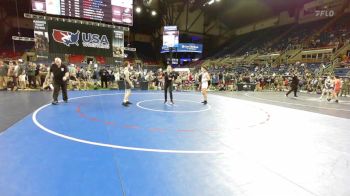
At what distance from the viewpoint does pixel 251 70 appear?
29.6m

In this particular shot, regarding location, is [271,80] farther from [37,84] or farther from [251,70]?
[37,84]

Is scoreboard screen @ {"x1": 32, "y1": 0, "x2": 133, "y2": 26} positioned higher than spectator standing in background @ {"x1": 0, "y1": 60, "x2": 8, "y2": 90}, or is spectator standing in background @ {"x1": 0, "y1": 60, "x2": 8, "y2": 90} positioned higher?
scoreboard screen @ {"x1": 32, "y1": 0, "x2": 133, "y2": 26}

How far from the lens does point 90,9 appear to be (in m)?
17.4

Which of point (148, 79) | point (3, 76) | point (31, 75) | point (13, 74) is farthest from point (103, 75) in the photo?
point (3, 76)

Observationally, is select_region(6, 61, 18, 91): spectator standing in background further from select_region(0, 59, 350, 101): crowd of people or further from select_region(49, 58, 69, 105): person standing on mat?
select_region(49, 58, 69, 105): person standing on mat

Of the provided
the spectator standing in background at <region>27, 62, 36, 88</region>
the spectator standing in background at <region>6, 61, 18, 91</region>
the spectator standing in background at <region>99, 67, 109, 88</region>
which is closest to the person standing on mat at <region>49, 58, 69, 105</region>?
the spectator standing in background at <region>6, 61, 18, 91</region>

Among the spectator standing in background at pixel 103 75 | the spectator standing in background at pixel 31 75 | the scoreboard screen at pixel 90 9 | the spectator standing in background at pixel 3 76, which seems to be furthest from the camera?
the spectator standing in background at pixel 103 75

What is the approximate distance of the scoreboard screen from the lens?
16.2 meters

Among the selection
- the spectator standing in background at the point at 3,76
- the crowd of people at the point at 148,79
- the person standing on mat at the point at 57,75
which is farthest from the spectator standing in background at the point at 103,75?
the person standing on mat at the point at 57,75

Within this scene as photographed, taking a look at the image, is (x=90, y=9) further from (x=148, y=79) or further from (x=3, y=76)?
(x=3, y=76)

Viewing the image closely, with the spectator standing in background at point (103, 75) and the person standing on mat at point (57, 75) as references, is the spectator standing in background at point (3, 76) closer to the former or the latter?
the spectator standing in background at point (103, 75)

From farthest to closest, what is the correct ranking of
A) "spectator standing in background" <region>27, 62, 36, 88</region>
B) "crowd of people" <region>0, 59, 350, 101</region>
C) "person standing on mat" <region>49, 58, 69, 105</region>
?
"spectator standing in background" <region>27, 62, 36, 88</region>, "crowd of people" <region>0, 59, 350, 101</region>, "person standing on mat" <region>49, 58, 69, 105</region>

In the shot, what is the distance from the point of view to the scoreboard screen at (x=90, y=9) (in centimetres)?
1620

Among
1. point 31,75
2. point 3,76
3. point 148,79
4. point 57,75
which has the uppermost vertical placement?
point 57,75
